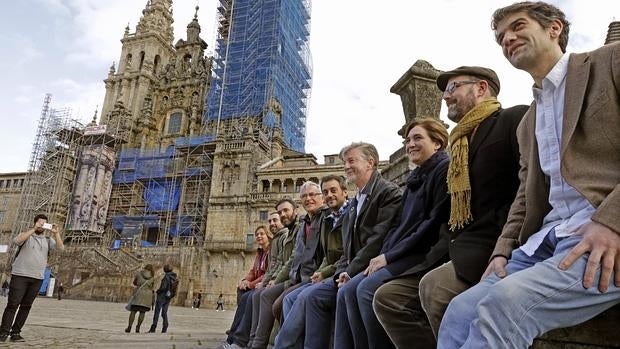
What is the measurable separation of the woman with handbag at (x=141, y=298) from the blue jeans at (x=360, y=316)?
20.5ft

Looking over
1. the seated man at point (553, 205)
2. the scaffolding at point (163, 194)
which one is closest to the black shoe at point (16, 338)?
the seated man at point (553, 205)

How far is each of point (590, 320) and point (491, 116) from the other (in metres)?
1.27

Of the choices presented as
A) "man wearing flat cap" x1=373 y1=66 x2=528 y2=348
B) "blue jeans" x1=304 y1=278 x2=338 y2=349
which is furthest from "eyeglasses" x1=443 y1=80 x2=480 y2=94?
"blue jeans" x1=304 y1=278 x2=338 y2=349

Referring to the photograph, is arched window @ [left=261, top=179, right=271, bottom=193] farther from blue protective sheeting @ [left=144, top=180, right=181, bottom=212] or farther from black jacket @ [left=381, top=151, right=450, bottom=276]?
black jacket @ [left=381, top=151, right=450, bottom=276]

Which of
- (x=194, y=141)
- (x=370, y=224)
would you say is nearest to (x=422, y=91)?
(x=370, y=224)

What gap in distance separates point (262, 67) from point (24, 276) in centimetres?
3387

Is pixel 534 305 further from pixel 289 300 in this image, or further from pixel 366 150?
pixel 289 300

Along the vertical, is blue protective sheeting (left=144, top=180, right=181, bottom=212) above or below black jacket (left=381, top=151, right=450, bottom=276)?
above

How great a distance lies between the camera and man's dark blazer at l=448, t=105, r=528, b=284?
227cm

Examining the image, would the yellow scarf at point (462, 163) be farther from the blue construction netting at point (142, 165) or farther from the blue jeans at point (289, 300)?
the blue construction netting at point (142, 165)

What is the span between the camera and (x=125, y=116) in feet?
140

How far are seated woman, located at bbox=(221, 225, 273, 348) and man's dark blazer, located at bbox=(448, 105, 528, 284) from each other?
4.22 meters

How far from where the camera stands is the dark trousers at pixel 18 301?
5676 mm

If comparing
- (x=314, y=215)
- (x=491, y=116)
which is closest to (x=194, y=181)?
(x=314, y=215)
